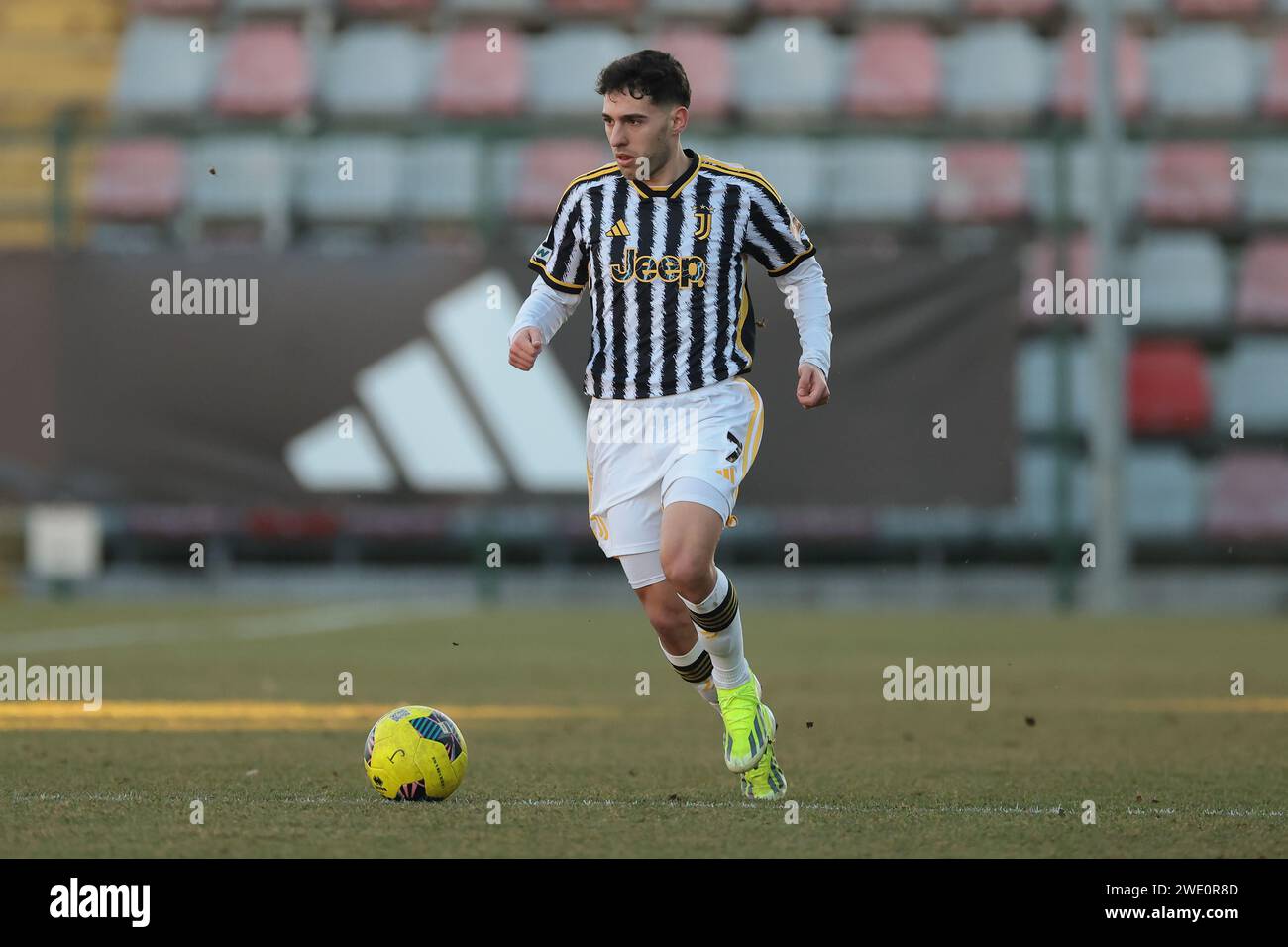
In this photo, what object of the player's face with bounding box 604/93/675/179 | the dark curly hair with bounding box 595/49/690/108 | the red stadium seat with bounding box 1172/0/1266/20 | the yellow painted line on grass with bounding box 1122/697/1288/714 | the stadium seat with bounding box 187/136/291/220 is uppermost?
the red stadium seat with bounding box 1172/0/1266/20

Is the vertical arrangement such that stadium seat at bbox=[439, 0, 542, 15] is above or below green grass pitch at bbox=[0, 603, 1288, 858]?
above

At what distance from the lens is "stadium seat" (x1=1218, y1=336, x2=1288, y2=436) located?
14141 millimetres

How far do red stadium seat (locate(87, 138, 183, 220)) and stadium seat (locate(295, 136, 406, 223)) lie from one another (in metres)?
1.11

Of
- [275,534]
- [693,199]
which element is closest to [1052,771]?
[693,199]

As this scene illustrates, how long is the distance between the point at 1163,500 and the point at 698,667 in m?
→ 9.18

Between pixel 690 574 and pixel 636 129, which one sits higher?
pixel 636 129

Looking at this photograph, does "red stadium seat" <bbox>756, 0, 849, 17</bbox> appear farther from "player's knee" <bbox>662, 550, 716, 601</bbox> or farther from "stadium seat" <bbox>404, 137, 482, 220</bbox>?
"player's knee" <bbox>662, 550, 716, 601</bbox>

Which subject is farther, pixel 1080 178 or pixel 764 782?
pixel 1080 178

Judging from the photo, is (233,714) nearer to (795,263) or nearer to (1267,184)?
(795,263)

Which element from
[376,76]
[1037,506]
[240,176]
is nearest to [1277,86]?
[1037,506]

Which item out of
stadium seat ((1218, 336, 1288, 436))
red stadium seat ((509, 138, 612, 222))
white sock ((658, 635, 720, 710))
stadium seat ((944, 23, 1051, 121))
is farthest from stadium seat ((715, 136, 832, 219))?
white sock ((658, 635, 720, 710))

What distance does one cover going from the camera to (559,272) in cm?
530

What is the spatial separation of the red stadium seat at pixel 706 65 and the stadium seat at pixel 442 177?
2247 millimetres
